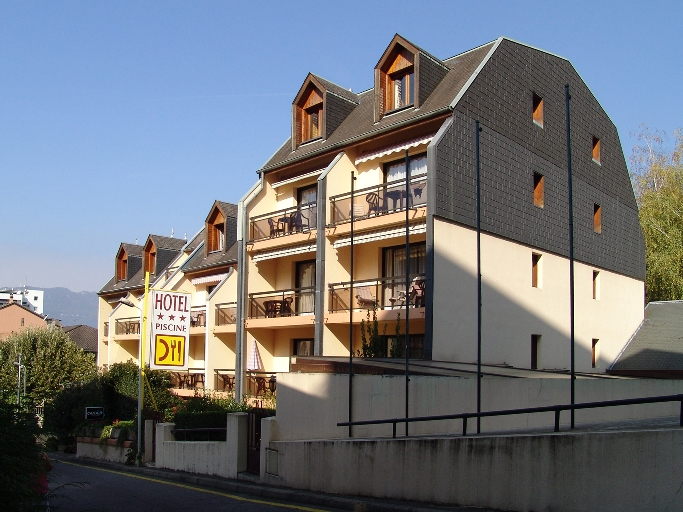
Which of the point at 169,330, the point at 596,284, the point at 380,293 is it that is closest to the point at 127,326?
the point at 169,330

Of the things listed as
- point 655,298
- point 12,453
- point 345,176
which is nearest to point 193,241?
point 345,176

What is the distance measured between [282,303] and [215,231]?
10.1 metres

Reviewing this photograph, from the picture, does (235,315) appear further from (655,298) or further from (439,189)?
(655,298)

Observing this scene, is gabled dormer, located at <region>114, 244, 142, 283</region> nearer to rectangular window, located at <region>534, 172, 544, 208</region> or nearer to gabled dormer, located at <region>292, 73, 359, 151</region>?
gabled dormer, located at <region>292, 73, 359, 151</region>

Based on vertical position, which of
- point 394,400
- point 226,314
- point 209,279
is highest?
point 209,279

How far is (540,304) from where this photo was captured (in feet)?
79.4

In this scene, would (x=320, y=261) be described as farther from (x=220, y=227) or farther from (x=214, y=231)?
(x=214, y=231)

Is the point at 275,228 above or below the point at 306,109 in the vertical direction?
below

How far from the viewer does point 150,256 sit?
42125 millimetres

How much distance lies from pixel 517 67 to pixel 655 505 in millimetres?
18588

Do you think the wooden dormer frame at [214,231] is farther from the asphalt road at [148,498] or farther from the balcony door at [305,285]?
the asphalt road at [148,498]

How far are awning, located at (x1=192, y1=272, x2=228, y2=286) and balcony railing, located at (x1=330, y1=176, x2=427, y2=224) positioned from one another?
390 inches

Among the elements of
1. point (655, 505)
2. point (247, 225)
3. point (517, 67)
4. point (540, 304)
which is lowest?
point (655, 505)

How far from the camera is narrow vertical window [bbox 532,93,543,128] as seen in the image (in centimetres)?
2561
